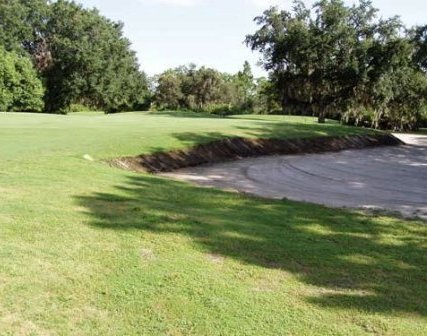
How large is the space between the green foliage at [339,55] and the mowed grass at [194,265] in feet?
115

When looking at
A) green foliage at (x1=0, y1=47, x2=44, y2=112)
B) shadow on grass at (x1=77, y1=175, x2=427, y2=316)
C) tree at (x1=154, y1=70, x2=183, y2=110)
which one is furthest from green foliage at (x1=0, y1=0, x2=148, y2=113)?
shadow on grass at (x1=77, y1=175, x2=427, y2=316)

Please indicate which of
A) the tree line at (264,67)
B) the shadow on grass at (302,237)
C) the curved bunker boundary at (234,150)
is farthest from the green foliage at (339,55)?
the shadow on grass at (302,237)

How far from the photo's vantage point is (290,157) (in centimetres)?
2078

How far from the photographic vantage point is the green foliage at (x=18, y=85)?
5394 centimetres

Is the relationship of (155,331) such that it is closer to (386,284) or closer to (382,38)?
(386,284)

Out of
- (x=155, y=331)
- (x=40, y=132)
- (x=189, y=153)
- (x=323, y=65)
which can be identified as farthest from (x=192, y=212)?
(x=323, y=65)

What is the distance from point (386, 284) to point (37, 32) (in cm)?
6675

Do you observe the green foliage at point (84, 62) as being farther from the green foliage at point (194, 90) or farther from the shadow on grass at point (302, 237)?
the shadow on grass at point (302, 237)

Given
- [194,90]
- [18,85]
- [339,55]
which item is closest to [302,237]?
[339,55]

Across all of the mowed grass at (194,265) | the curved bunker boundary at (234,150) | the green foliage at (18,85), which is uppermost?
the green foliage at (18,85)

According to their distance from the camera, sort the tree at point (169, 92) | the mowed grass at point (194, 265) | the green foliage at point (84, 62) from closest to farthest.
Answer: the mowed grass at point (194, 265) < the green foliage at point (84, 62) < the tree at point (169, 92)

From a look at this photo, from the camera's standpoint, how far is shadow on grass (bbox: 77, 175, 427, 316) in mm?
5070

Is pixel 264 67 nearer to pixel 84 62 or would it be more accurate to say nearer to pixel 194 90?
pixel 84 62

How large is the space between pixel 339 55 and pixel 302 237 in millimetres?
38523
